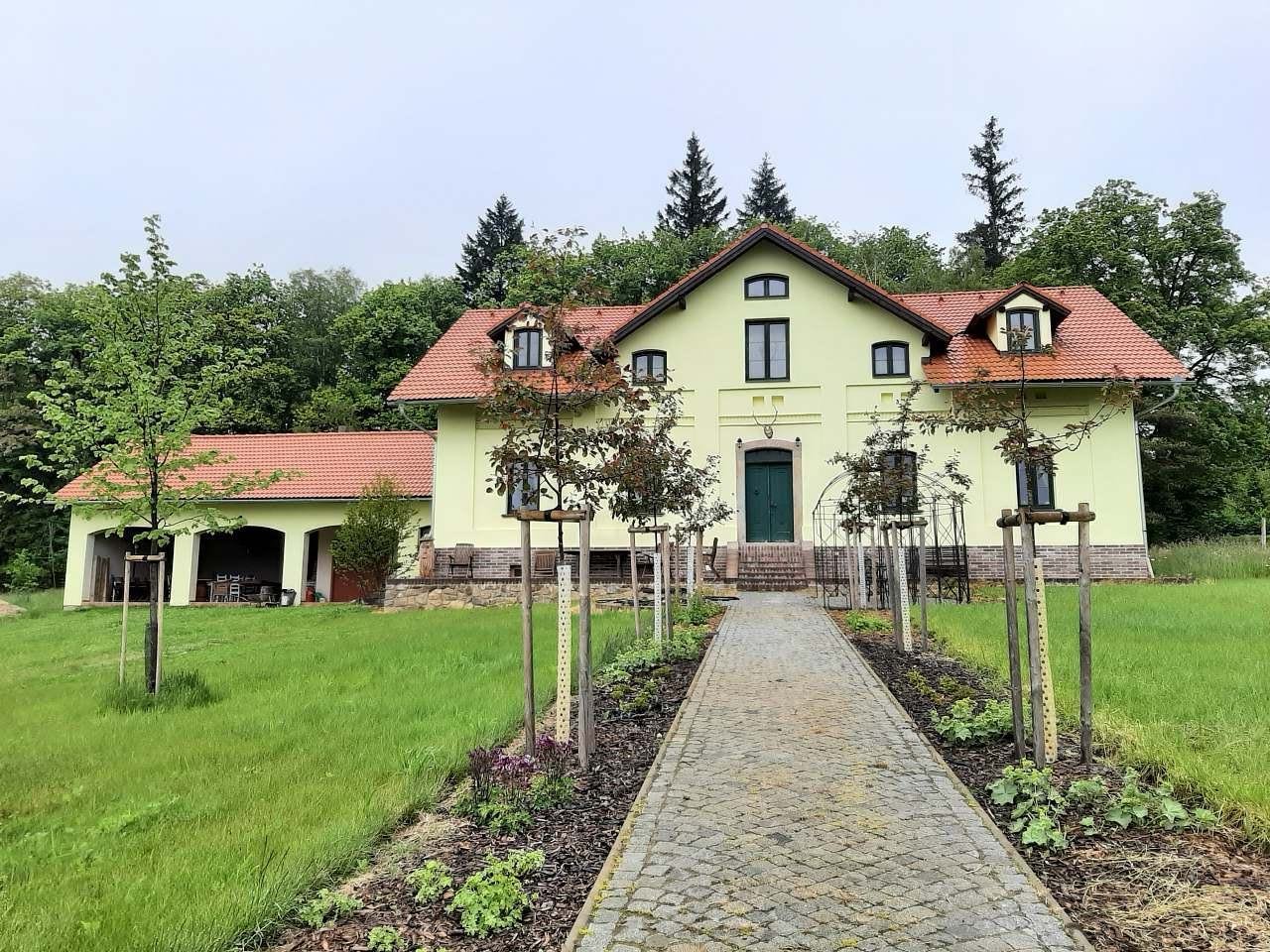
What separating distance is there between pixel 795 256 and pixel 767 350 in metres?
2.54

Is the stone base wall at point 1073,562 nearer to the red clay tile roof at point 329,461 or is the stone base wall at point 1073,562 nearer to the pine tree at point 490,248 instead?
the red clay tile roof at point 329,461

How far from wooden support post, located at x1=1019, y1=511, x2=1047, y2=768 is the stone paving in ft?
1.96

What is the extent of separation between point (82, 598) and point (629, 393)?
24.3 metres

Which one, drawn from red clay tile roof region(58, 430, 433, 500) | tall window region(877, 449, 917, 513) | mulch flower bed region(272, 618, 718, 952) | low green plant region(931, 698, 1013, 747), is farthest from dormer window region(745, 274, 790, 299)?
mulch flower bed region(272, 618, 718, 952)

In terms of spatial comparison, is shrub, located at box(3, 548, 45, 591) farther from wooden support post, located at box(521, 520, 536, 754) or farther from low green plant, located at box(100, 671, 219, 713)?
wooden support post, located at box(521, 520, 536, 754)

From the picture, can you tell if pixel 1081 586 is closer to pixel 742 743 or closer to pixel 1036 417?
pixel 742 743

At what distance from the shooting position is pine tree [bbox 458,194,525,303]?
43062 millimetres

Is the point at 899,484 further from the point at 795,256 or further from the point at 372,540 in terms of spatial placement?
the point at 372,540

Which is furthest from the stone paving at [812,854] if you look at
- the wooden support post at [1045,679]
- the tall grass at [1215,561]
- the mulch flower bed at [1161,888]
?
the tall grass at [1215,561]

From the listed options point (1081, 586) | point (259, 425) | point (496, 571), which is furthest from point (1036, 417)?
point (259, 425)

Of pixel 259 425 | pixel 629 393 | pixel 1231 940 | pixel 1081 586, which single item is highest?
pixel 259 425

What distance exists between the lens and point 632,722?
675 centimetres

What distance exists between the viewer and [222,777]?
5332mm

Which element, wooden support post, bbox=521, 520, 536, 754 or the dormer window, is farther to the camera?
the dormer window
